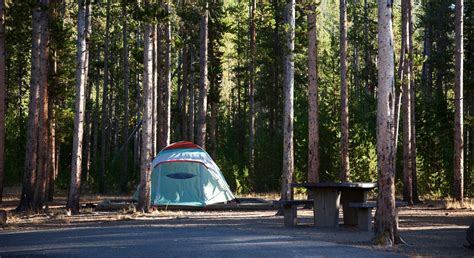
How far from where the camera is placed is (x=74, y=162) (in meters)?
19.0

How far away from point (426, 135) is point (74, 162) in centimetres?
2248

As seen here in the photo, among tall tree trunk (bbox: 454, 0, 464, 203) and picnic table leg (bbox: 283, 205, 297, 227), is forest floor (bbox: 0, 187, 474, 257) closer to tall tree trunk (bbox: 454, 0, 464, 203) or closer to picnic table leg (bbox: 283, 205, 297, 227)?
picnic table leg (bbox: 283, 205, 297, 227)

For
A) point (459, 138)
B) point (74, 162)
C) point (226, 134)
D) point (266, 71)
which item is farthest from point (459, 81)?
point (226, 134)

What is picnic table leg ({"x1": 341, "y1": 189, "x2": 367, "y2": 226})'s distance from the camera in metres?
15.5

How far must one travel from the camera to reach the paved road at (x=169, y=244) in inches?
355

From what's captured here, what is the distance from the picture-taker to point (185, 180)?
23906mm

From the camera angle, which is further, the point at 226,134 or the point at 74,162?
the point at 226,134

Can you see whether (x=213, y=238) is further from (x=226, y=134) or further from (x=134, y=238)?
(x=226, y=134)

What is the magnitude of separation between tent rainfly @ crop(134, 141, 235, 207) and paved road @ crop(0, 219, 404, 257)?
1045 centimetres

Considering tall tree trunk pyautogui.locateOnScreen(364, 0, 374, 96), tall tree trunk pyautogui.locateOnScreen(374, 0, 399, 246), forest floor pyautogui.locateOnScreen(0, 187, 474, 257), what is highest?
tall tree trunk pyautogui.locateOnScreen(364, 0, 374, 96)

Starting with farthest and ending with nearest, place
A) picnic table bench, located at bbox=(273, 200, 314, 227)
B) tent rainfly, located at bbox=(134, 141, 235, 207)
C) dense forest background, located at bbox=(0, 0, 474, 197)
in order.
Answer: dense forest background, located at bbox=(0, 0, 474, 197) → tent rainfly, located at bbox=(134, 141, 235, 207) → picnic table bench, located at bbox=(273, 200, 314, 227)

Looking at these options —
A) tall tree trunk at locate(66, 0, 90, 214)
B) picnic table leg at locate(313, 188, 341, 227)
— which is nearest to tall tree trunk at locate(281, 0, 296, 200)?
picnic table leg at locate(313, 188, 341, 227)

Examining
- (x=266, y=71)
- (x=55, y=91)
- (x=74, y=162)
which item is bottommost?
(x=74, y=162)

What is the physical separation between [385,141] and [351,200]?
4901 mm
